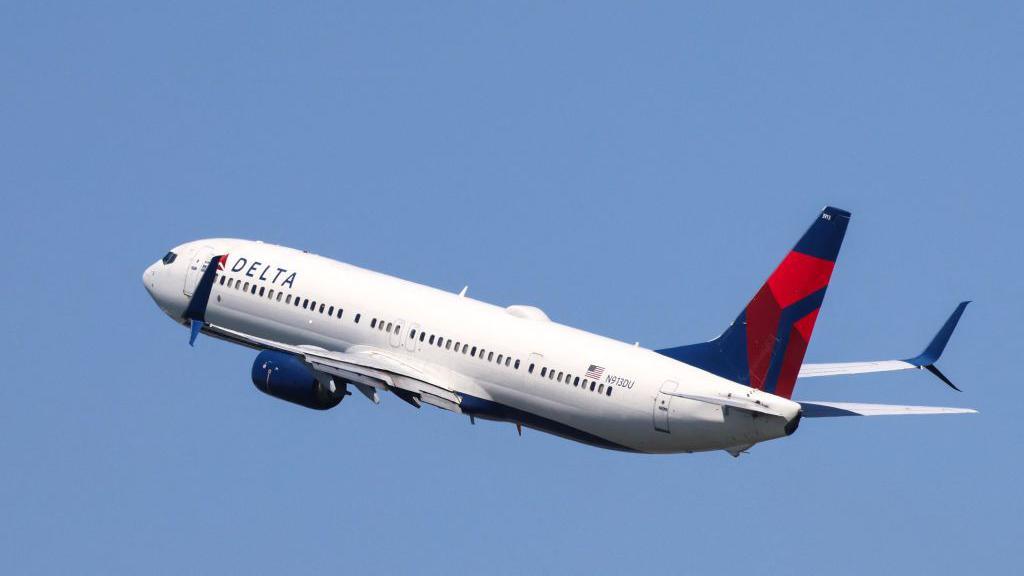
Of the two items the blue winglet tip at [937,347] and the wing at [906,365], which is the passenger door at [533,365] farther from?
the blue winglet tip at [937,347]

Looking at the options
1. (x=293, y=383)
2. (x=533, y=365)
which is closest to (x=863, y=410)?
(x=533, y=365)

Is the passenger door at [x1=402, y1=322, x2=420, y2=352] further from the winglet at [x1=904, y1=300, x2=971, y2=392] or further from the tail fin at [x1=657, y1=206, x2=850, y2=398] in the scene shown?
the winglet at [x1=904, y1=300, x2=971, y2=392]

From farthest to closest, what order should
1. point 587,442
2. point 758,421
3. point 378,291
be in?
point 378,291, point 587,442, point 758,421

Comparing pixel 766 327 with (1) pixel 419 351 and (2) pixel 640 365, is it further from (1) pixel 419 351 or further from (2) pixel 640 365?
(1) pixel 419 351

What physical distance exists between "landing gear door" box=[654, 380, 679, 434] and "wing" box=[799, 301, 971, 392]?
7.42m

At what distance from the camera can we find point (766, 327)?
75.2 meters

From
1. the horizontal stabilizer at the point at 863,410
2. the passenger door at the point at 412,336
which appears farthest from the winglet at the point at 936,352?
the passenger door at the point at 412,336

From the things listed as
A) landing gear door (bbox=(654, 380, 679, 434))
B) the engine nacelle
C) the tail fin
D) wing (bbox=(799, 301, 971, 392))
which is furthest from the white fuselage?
wing (bbox=(799, 301, 971, 392))

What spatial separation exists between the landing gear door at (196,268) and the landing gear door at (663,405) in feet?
78.4

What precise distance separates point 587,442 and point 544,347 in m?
3.77

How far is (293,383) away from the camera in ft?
269

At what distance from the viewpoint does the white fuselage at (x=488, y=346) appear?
76062mm

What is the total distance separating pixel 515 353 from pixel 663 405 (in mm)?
6690

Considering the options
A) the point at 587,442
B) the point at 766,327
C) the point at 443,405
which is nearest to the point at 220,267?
the point at 443,405
